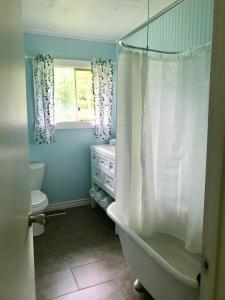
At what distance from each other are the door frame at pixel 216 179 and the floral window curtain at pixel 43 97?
255 centimetres

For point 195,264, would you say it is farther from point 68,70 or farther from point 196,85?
point 68,70

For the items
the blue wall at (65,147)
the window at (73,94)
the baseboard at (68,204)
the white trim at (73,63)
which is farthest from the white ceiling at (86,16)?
the baseboard at (68,204)

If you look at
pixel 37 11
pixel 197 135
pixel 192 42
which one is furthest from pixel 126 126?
pixel 37 11

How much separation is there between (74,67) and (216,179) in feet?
9.34

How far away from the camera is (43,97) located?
3.03 metres

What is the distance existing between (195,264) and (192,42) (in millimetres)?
1754

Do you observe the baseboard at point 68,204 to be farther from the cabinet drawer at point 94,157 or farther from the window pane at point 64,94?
the window pane at point 64,94

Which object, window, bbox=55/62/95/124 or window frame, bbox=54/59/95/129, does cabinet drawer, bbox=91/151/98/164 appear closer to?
window frame, bbox=54/59/95/129

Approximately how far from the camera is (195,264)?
5.58ft

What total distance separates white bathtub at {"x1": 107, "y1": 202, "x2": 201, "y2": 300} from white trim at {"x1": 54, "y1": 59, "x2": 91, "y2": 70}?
2043 millimetres

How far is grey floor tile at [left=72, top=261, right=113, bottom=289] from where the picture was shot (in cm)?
205

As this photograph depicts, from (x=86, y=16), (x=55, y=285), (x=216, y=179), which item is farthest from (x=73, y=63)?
(x=216, y=179)

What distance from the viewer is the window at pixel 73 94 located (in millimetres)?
3258

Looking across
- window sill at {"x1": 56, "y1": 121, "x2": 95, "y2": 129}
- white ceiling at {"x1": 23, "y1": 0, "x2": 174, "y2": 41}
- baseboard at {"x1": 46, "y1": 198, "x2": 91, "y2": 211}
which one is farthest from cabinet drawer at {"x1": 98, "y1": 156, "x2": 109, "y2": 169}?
white ceiling at {"x1": 23, "y1": 0, "x2": 174, "y2": 41}
